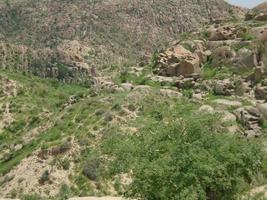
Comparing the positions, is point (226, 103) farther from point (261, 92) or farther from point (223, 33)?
point (223, 33)

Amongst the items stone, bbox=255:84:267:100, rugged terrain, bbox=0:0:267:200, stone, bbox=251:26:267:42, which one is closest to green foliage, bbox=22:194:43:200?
rugged terrain, bbox=0:0:267:200

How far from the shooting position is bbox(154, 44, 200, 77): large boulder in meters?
54.7

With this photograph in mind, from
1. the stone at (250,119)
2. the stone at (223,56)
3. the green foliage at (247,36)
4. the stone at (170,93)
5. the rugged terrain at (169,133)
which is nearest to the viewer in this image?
the rugged terrain at (169,133)

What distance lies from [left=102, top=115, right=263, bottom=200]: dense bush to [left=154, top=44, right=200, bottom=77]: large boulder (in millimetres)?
26155

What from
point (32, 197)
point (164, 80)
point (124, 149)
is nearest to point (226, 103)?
point (164, 80)

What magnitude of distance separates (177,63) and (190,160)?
30219 millimetres

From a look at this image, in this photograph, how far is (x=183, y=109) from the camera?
43.3 metres

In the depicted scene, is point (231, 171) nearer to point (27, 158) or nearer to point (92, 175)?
point (92, 175)

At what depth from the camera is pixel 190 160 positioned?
25859 mm

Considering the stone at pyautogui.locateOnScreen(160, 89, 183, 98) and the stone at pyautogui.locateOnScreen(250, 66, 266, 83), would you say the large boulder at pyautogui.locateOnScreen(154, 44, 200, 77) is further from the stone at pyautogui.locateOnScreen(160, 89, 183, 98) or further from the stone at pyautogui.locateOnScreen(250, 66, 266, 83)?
the stone at pyautogui.locateOnScreen(250, 66, 266, 83)

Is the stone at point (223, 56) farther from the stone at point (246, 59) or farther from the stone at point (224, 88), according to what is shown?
the stone at point (224, 88)

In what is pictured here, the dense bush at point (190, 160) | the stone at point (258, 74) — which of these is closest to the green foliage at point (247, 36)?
the stone at point (258, 74)

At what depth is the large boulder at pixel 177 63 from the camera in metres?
54.7

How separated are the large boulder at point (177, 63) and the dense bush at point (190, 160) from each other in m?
26.2
